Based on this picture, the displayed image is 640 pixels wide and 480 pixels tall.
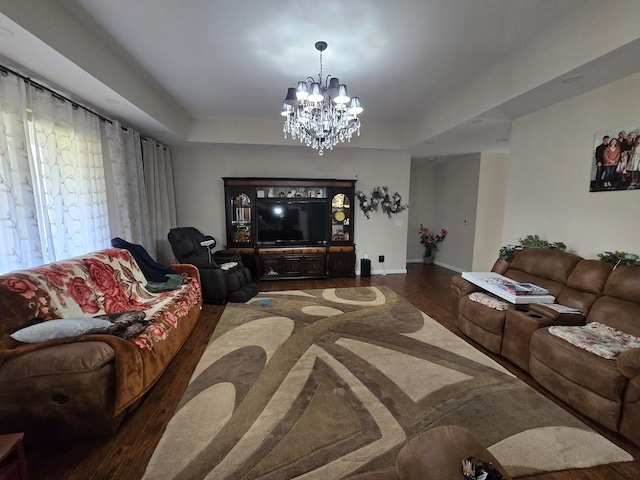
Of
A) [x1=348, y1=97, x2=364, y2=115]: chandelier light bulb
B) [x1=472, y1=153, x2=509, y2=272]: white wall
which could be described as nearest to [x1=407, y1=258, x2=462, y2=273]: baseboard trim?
[x1=472, y1=153, x2=509, y2=272]: white wall

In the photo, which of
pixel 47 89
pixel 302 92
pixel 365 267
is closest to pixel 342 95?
pixel 302 92

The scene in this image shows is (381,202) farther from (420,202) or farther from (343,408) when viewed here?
(343,408)

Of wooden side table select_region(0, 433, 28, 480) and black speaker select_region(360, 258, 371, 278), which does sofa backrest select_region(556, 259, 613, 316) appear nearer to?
black speaker select_region(360, 258, 371, 278)

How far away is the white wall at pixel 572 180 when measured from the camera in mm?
2482

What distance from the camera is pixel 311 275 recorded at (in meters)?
5.29

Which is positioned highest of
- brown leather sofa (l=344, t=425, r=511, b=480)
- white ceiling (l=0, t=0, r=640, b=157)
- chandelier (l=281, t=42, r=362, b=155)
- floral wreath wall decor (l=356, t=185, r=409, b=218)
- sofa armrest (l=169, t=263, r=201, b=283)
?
white ceiling (l=0, t=0, r=640, b=157)

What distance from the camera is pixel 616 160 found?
254 centimetres

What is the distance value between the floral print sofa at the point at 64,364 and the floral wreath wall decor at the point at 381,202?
4.26 metres

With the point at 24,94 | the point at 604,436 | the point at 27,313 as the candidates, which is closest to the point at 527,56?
the point at 604,436

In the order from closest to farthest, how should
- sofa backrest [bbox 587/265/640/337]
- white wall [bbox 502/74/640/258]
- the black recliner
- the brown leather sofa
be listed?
1. the brown leather sofa
2. sofa backrest [bbox 587/265/640/337]
3. white wall [bbox 502/74/640/258]
4. the black recliner

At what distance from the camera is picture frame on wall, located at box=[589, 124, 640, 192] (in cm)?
241

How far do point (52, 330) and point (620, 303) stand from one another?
159 inches

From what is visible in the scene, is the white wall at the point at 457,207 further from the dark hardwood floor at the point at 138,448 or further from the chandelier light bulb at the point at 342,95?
the chandelier light bulb at the point at 342,95

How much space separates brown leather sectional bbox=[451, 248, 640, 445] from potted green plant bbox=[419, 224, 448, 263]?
3455 millimetres
